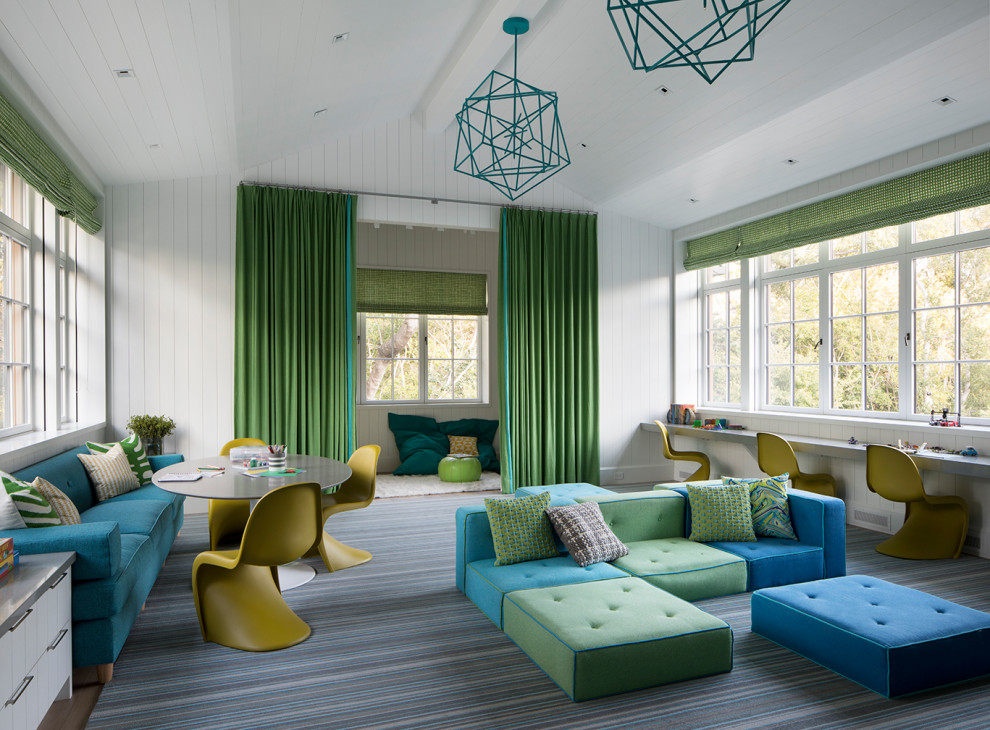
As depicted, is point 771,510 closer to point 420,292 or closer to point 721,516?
point 721,516

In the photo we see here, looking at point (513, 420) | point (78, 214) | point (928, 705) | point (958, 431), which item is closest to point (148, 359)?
point (78, 214)

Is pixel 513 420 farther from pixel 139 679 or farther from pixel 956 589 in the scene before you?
pixel 139 679

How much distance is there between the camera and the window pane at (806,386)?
234 inches

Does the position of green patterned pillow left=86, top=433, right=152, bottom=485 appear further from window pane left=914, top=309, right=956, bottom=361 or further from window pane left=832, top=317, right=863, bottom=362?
window pane left=914, top=309, right=956, bottom=361

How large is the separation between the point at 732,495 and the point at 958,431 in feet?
6.09

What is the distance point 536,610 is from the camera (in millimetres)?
2859

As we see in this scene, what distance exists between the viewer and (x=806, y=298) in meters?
6.04

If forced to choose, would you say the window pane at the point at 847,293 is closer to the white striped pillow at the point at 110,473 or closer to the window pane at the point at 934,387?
the window pane at the point at 934,387

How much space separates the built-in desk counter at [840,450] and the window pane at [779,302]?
1156 mm

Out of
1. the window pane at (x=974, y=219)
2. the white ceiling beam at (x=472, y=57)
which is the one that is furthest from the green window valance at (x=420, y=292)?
the window pane at (x=974, y=219)

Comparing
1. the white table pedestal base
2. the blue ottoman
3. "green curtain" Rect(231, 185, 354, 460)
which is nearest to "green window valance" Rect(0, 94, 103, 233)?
"green curtain" Rect(231, 185, 354, 460)

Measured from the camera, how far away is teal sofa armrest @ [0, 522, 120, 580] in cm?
259

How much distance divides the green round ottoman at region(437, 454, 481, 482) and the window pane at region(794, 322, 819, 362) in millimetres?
3415

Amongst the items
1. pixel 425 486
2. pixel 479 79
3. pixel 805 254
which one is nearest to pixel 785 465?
pixel 805 254
